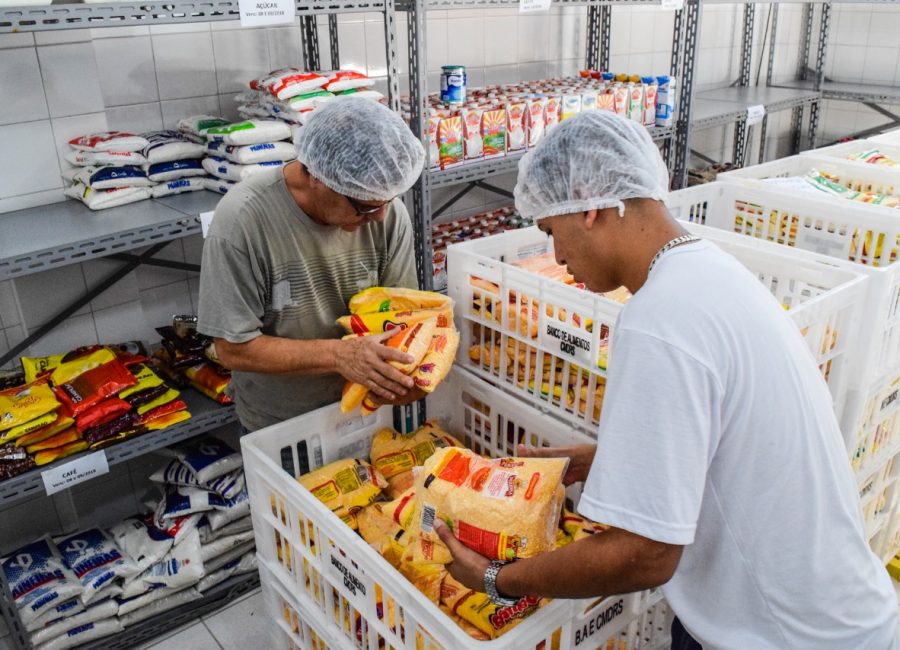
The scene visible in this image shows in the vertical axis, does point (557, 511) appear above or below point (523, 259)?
below

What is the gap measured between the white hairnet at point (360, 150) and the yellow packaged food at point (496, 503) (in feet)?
2.09

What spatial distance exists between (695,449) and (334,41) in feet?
8.60

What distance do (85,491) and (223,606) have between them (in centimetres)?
68

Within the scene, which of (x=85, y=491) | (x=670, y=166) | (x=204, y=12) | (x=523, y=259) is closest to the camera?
(x=204, y=12)

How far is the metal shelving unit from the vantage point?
259 cm

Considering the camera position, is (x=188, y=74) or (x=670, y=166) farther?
(x=670, y=166)

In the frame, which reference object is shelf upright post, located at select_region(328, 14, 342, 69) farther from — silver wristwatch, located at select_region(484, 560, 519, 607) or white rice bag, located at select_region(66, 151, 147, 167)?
silver wristwatch, located at select_region(484, 560, 519, 607)

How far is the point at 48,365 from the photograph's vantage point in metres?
2.43

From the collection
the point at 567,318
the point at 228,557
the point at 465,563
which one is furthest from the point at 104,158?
the point at 465,563

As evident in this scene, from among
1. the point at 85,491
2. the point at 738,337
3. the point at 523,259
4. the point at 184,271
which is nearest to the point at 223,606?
the point at 85,491

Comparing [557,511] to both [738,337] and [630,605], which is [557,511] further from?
[738,337]

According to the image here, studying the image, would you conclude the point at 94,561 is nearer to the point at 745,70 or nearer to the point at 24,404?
the point at 24,404

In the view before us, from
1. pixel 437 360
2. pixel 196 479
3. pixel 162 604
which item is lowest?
pixel 162 604

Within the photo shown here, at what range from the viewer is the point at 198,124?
2.62 m
